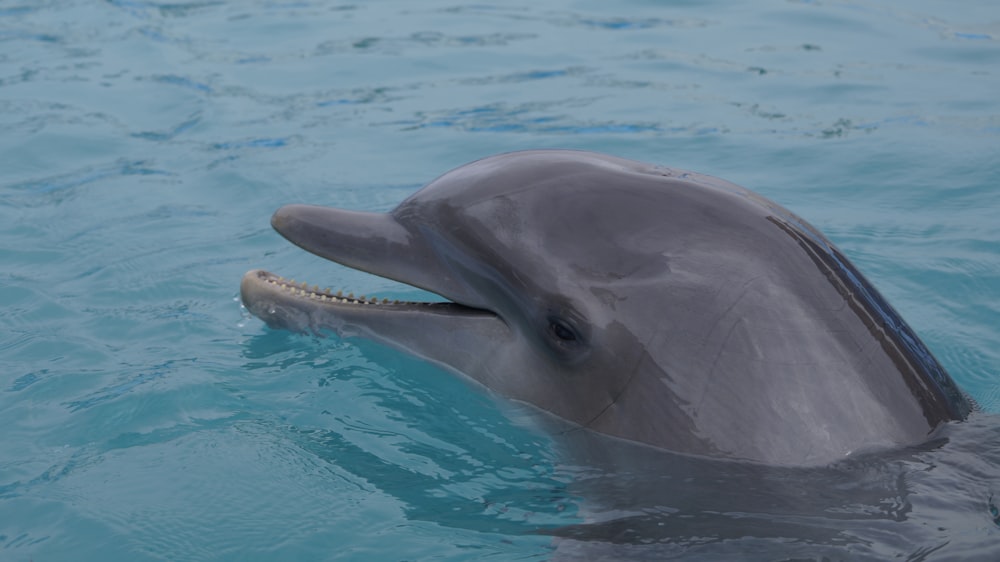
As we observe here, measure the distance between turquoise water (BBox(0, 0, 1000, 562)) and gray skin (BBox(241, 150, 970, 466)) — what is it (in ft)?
0.70

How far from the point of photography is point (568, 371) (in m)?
4.57

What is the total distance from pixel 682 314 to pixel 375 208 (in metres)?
5.28

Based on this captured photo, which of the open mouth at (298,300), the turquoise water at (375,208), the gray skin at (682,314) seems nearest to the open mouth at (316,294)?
the open mouth at (298,300)

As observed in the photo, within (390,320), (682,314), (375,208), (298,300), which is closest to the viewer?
(682,314)

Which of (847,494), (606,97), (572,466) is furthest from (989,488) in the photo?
(606,97)

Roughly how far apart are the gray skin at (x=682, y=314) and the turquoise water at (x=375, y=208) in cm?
21

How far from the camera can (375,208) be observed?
30.1ft

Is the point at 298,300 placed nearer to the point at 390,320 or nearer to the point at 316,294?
the point at 316,294

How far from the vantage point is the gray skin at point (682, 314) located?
410 centimetres

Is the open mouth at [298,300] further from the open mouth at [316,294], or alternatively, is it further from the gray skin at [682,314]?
the gray skin at [682,314]

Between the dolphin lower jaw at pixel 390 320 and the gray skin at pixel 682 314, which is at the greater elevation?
the gray skin at pixel 682 314

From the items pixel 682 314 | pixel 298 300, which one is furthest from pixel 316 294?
pixel 682 314

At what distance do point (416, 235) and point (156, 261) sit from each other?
356cm

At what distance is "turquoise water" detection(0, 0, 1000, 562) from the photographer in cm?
466
